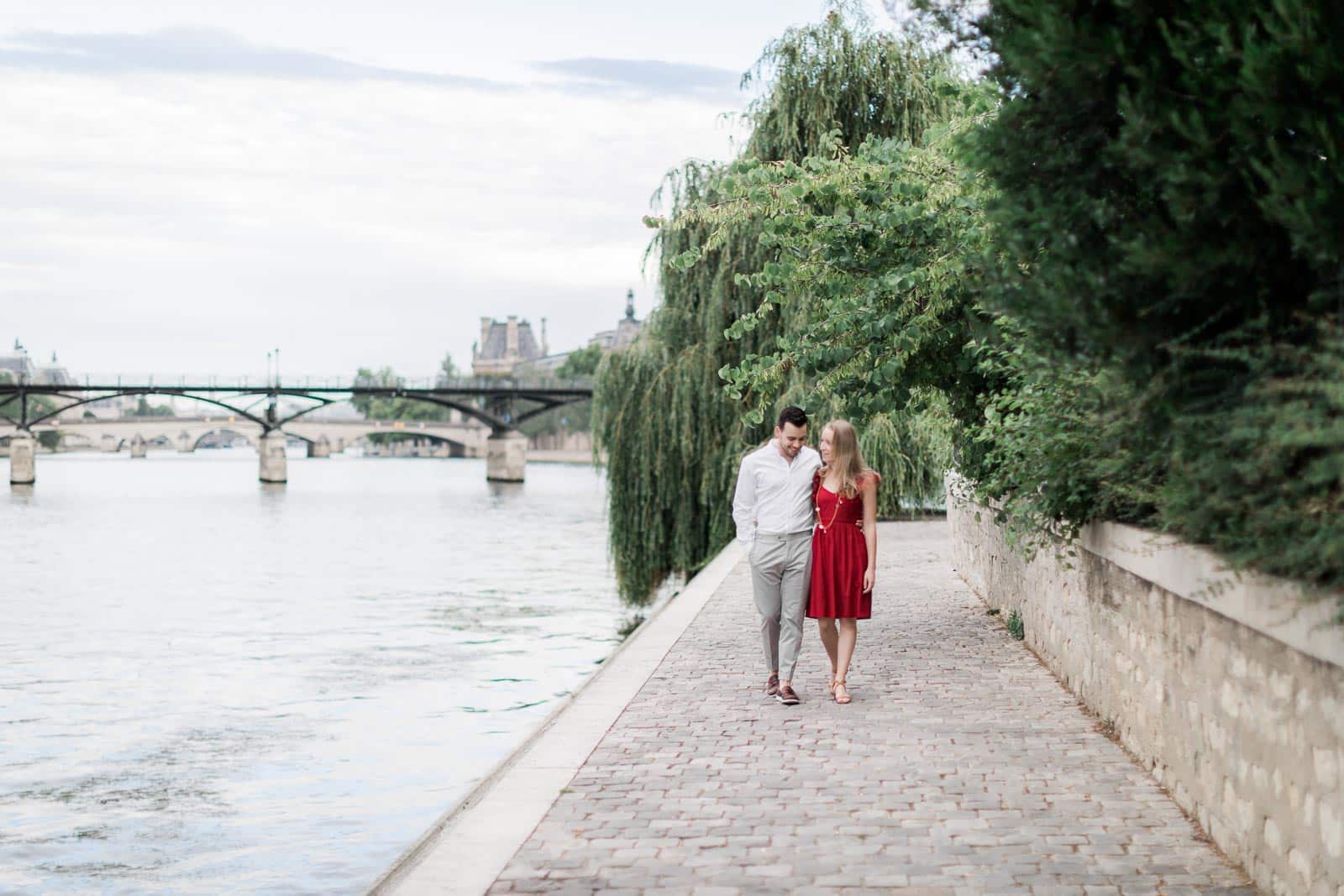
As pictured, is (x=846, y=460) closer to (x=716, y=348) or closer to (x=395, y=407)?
(x=716, y=348)

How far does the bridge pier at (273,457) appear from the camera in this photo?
87688 millimetres

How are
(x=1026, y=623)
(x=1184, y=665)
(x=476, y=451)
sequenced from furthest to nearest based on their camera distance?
(x=476, y=451), (x=1026, y=623), (x=1184, y=665)

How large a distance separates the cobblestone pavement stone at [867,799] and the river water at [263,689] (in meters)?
2.40

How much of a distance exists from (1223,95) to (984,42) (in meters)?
1.22

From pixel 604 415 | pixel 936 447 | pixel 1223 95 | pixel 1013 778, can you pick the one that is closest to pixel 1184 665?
pixel 1013 778

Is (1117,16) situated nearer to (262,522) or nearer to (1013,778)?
(1013,778)

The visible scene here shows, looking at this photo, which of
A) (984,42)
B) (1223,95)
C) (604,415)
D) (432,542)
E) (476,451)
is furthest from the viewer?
(476,451)

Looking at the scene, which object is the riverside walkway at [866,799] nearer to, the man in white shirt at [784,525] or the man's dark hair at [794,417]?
the man in white shirt at [784,525]

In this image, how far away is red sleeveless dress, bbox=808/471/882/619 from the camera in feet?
26.8

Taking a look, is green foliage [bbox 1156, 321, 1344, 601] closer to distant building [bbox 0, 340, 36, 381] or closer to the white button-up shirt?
the white button-up shirt

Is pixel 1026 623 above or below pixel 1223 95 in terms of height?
below

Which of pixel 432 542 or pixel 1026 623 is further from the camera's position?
pixel 432 542

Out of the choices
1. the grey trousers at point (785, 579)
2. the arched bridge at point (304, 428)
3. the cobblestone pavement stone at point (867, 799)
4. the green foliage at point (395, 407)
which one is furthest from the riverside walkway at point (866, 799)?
the green foliage at point (395, 407)

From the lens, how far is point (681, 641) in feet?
36.2
